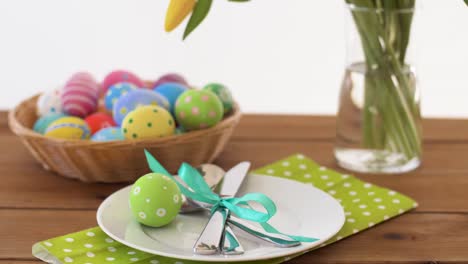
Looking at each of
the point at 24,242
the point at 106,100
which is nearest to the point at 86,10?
the point at 106,100

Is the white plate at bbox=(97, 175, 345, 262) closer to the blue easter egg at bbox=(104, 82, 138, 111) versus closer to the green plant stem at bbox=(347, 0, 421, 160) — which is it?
the green plant stem at bbox=(347, 0, 421, 160)

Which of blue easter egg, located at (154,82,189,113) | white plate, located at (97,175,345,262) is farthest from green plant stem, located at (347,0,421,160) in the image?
blue easter egg, located at (154,82,189,113)

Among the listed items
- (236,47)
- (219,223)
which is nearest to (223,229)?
(219,223)

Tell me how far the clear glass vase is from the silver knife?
7.1 inches

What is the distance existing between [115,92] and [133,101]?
0.09 meters

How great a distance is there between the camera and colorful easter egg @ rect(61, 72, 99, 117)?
1.04 metres

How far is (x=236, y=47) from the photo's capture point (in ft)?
8.21

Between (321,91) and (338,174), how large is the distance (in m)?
1.64

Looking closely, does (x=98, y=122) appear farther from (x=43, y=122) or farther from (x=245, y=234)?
(x=245, y=234)

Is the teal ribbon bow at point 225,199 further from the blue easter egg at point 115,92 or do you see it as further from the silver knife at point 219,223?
the blue easter egg at point 115,92

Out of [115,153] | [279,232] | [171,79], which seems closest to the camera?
[279,232]

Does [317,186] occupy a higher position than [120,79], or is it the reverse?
[120,79]

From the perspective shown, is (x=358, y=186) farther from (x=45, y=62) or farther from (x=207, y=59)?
(x=45, y=62)

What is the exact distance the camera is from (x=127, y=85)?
41.6 inches
